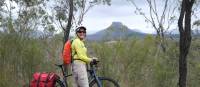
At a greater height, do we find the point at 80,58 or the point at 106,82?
the point at 80,58

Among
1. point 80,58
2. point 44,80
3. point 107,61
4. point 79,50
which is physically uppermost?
point 79,50

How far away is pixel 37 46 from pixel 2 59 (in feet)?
3.71

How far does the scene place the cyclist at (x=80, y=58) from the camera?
8430 millimetres

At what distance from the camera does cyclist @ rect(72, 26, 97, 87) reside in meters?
8.43

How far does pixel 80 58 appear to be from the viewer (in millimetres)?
8469

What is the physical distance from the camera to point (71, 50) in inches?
337

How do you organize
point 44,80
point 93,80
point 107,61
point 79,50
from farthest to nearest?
point 107,61 < point 93,80 < point 44,80 < point 79,50

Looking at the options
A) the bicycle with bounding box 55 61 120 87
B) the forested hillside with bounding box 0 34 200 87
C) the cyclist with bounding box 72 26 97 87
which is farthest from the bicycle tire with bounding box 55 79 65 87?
the forested hillside with bounding box 0 34 200 87

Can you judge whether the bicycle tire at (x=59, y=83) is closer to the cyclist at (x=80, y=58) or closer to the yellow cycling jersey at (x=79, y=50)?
the cyclist at (x=80, y=58)

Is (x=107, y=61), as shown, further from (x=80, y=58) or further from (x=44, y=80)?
(x=80, y=58)

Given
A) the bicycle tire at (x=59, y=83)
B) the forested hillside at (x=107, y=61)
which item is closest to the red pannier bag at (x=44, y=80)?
the bicycle tire at (x=59, y=83)

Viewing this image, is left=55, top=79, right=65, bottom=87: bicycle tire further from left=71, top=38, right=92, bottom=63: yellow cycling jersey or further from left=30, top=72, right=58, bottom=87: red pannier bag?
left=71, top=38, right=92, bottom=63: yellow cycling jersey

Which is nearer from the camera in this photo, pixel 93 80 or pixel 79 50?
pixel 79 50

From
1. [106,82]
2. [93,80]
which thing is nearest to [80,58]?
[93,80]
